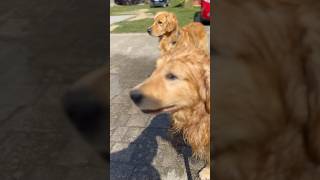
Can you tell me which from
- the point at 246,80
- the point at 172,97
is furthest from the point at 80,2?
the point at 172,97

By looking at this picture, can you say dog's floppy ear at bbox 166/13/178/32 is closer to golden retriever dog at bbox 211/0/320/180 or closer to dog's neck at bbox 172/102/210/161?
dog's neck at bbox 172/102/210/161

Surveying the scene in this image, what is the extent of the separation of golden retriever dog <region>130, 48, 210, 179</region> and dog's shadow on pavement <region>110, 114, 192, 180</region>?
0.86m

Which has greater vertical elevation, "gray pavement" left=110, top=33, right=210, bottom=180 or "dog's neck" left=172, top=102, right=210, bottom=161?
"dog's neck" left=172, top=102, right=210, bottom=161

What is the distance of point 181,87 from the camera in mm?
1753

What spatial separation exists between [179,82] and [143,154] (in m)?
1.42

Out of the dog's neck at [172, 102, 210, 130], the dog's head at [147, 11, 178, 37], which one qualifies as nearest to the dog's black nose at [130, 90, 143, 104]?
the dog's neck at [172, 102, 210, 130]

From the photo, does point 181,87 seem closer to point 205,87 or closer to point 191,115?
point 205,87

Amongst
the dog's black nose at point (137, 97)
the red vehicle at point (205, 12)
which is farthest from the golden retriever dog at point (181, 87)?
the red vehicle at point (205, 12)

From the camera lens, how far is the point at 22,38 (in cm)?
66

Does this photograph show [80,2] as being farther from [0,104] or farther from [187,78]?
[187,78]

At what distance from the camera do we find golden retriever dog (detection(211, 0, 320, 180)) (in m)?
0.43

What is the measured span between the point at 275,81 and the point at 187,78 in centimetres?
128

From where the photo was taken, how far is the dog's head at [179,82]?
1537 mm

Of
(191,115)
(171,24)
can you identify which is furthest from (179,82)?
(171,24)
